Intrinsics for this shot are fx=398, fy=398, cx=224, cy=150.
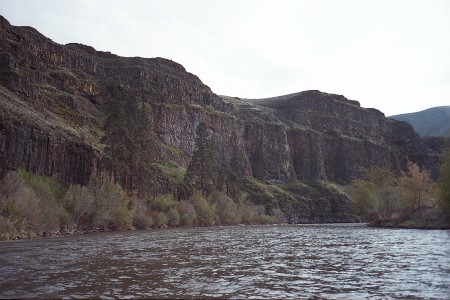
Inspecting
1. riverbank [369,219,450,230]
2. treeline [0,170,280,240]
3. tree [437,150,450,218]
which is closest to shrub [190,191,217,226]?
treeline [0,170,280,240]

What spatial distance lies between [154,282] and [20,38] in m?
138

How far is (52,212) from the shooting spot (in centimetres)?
4747

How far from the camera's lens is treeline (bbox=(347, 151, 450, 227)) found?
6153cm

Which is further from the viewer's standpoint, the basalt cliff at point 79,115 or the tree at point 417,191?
the tree at point 417,191

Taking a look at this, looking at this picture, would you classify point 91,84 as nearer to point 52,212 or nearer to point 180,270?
point 52,212

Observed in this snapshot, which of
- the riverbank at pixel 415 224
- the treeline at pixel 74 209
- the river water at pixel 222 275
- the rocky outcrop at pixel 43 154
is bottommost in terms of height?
the riverbank at pixel 415 224

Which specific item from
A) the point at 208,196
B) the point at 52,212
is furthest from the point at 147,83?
the point at 52,212

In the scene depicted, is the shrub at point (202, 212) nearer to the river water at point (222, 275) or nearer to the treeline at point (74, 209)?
the treeline at point (74, 209)

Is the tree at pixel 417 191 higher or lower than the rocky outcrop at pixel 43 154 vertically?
lower

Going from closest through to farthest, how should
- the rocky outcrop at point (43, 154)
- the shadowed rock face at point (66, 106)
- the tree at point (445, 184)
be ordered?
the tree at point (445, 184) < the rocky outcrop at point (43, 154) < the shadowed rock face at point (66, 106)

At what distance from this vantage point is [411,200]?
81.2 meters

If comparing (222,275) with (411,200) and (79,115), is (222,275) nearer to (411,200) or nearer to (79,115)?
(411,200)

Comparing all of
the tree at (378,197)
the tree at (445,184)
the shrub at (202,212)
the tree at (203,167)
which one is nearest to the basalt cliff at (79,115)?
the tree at (203,167)

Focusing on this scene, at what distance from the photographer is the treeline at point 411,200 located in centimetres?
6153
